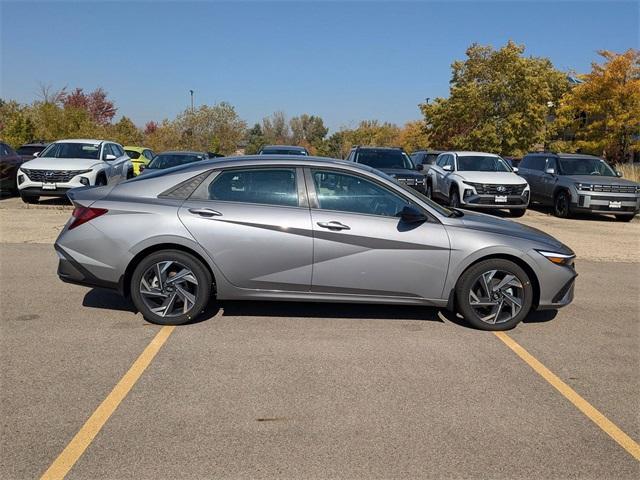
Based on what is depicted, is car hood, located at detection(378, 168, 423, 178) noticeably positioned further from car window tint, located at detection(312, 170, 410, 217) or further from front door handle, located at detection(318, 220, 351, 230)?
Answer: front door handle, located at detection(318, 220, 351, 230)

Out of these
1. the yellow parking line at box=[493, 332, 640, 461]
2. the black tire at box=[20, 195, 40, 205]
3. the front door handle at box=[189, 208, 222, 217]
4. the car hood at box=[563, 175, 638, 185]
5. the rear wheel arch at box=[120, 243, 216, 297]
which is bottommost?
the yellow parking line at box=[493, 332, 640, 461]

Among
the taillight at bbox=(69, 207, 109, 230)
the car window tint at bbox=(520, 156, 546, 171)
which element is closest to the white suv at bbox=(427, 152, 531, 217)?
the car window tint at bbox=(520, 156, 546, 171)

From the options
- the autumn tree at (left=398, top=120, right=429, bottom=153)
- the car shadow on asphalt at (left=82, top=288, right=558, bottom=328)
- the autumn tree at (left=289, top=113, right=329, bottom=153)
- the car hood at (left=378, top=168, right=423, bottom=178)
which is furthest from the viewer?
the autumn tree at (left=289, top=113, right=329, bottom=153)

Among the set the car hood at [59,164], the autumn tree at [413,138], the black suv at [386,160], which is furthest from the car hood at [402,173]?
the autumn tree at [413,138]

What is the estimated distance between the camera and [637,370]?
4.52 m

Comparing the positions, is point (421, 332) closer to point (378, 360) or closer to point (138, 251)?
point (378, 360)

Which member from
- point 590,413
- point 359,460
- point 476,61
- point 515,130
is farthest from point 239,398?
point 476,61

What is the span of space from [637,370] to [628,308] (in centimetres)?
218

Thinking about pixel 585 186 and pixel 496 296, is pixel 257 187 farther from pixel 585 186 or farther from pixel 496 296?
pixel 585 186

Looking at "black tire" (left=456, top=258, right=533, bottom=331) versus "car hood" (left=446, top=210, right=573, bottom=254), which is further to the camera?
"car hood" (left=446, top=210, right=573, bottom=254)

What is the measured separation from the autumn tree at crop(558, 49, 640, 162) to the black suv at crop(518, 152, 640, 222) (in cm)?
952

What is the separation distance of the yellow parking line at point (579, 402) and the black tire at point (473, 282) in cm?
20

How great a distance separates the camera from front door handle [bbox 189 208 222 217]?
5109 millimetres

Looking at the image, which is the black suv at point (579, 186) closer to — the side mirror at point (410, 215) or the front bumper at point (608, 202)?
the front bumper at point (608, 202)
